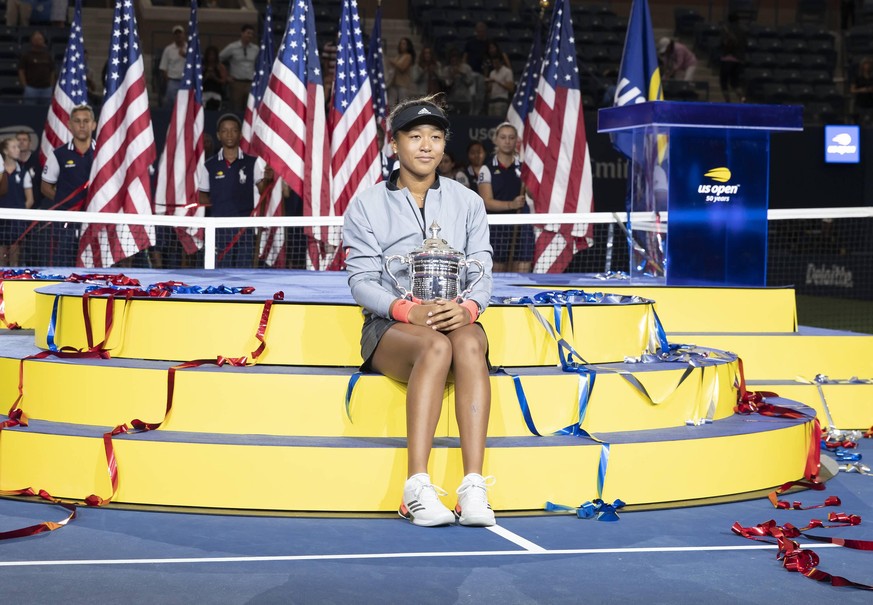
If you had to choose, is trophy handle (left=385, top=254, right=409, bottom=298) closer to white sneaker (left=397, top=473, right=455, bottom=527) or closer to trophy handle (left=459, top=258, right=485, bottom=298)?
trophy handle (left=459, top=258, right=485, bottom=298)

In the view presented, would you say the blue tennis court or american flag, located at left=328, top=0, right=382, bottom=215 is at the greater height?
american flag, located at left=328, top=0, right=382, bottom=215

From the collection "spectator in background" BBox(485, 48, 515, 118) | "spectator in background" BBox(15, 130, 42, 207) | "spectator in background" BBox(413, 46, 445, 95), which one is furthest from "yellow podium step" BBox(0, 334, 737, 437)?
"spectator in background" BBox(413, 46, 445, 95)

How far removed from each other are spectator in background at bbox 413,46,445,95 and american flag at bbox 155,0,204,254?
14.6ft

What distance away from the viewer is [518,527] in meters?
5.37

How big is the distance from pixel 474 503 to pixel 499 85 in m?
14.0

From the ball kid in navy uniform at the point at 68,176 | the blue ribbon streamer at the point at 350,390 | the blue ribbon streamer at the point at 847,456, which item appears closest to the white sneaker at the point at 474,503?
the blue ribbon streamer at the point at 350,390

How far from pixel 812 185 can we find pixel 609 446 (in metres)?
14.9

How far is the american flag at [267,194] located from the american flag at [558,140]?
2840 mm

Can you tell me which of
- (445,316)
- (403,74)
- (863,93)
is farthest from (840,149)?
(445,316)

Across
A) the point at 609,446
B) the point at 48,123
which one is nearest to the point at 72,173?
the point at 48,123

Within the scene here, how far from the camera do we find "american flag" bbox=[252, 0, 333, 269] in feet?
42.3

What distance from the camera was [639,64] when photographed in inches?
501

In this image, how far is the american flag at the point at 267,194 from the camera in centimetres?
1276

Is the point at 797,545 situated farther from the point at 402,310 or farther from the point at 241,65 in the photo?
the point at 241,65
